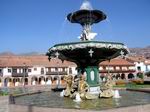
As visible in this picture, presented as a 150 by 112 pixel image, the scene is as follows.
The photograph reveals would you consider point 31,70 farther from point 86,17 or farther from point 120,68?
point 86,17

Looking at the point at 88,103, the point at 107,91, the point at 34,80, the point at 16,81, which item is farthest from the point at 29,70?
the point at 88,103

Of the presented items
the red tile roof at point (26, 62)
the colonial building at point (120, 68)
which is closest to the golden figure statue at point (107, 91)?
the red tile roof at point (26, 62)

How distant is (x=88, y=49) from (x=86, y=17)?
381 centimetres

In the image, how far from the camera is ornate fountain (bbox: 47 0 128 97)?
17641 mm

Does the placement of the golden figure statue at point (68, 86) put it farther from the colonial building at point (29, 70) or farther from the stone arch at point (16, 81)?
the stone arch at point (16, 81)

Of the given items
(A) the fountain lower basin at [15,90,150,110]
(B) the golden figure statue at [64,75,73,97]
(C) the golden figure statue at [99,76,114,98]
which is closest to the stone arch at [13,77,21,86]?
(B) the golden figure statue at [64,75,73,97]

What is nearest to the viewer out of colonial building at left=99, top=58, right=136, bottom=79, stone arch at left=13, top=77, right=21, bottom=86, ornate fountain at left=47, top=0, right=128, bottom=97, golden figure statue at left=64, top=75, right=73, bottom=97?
ornate fountain at left=47, top=0, right=128, bottom=97

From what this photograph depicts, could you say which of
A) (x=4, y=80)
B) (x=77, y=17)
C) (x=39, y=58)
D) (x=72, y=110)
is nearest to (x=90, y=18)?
(x=77, y=17)

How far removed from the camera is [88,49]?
693 inches

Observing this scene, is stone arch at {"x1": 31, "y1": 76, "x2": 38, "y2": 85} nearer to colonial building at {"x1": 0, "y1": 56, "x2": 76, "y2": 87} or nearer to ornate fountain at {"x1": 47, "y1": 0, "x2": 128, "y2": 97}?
colonial building at {"x1": 0, "y1": 56, "x2": 76, "y2": 87}

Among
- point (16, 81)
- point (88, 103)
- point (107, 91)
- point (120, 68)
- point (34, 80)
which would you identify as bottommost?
point (88, 103)

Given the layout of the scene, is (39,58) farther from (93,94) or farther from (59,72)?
(93,94)

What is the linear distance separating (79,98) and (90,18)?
6.06m

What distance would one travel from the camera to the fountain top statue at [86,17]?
20281 mm
